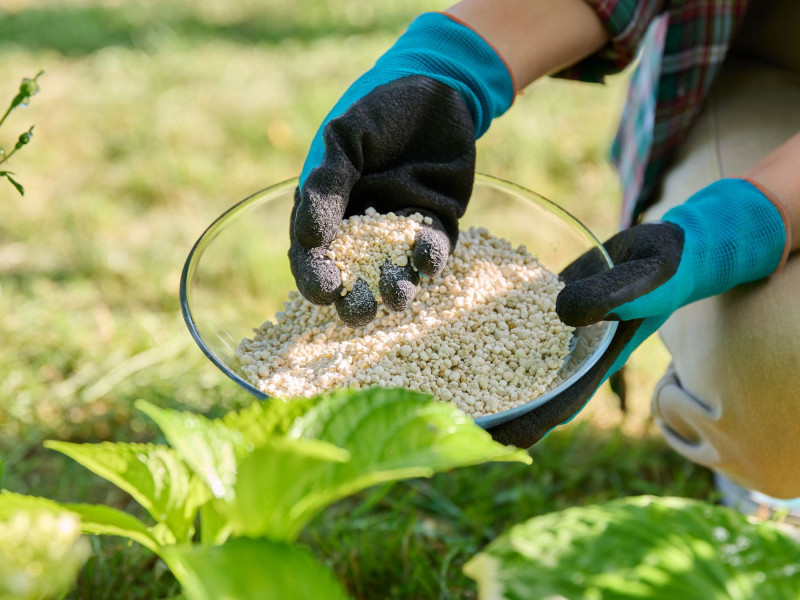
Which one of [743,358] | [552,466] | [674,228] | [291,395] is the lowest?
[552,466]

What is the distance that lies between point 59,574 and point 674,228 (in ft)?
3.34

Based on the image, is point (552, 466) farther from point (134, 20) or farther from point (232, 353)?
point (134, 20)

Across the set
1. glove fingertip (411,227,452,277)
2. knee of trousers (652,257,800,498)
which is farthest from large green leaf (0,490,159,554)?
knee of trousers (652,257,800,498)

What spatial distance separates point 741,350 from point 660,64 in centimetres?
67

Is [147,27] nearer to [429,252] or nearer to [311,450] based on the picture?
[429,252]

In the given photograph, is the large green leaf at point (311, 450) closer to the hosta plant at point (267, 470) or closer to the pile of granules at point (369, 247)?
the hosta plant at point (267, 470)

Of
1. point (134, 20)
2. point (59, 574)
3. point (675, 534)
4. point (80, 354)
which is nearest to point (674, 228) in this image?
point (675, 534)

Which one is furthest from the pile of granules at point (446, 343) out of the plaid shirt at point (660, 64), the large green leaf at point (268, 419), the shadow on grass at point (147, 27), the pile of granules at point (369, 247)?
the shadow on grass at point (147, 27)

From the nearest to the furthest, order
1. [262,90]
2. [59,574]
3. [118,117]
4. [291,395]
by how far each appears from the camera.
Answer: [59,574], [291,395], [118,117], [262,90]

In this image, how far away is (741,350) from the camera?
4.19ft

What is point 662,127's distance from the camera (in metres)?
1.62

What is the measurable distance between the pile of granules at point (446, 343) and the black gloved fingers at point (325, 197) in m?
0.09

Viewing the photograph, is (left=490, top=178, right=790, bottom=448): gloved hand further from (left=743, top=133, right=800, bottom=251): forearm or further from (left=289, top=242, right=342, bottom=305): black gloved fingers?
(left=289, top=242, right=342, bottom=305): black gloved fingers

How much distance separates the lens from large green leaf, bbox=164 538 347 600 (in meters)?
0.56
